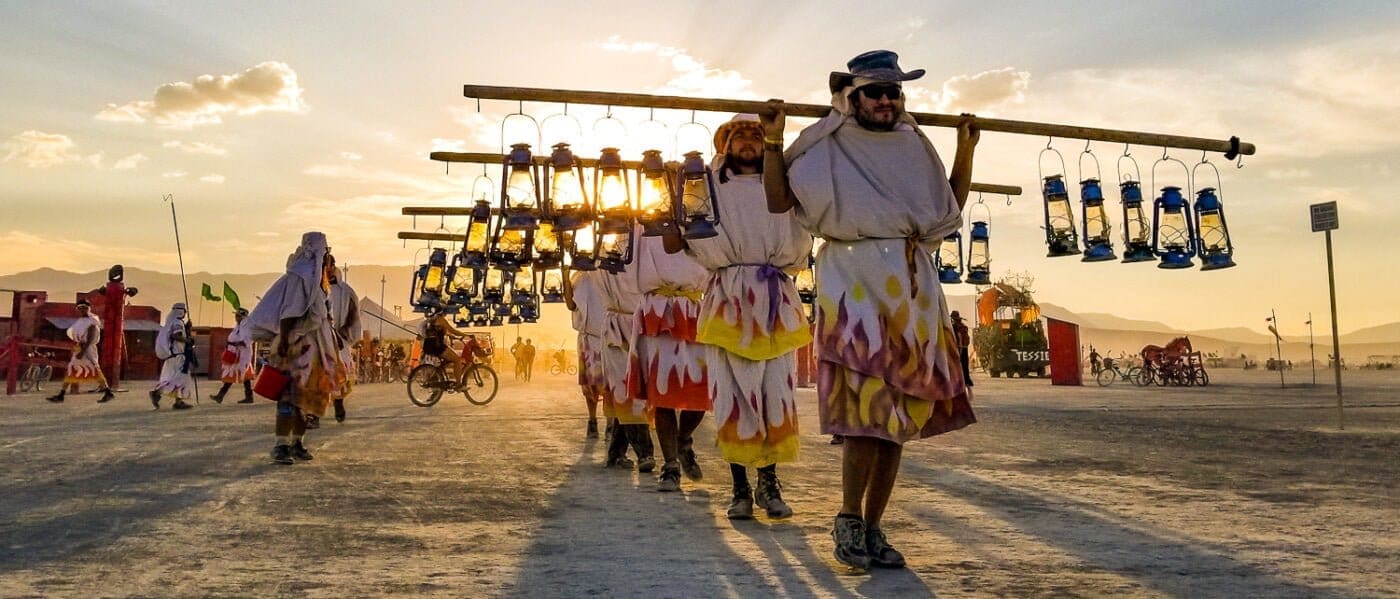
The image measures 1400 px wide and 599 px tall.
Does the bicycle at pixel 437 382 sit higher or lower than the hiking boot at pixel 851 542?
higher

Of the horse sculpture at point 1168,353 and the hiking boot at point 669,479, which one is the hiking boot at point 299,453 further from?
the horse sculpture at point 1168,353

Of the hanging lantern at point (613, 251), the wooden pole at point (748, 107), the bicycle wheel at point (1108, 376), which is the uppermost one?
the wooden pole at point (748, 107)

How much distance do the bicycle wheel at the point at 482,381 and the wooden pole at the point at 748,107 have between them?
1261 centimetres

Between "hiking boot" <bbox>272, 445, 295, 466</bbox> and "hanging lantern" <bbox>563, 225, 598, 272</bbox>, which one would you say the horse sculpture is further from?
"hiking boot" <bbox>272, 445, 295, 466</bbox>

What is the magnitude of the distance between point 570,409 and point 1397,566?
12.7 m

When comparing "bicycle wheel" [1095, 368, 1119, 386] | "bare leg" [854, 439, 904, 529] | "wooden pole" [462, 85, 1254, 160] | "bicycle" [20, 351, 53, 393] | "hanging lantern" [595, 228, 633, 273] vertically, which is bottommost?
"bicycle wheel" [1095, 368, 1119, 386]

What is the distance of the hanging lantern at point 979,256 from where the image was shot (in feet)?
28.4

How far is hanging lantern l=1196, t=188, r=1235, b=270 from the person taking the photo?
270 inches

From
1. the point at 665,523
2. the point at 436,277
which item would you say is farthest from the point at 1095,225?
the point at 436,277

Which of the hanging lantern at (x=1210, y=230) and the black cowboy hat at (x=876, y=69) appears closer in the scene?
the black cowboy hat at (x=876, y=69)

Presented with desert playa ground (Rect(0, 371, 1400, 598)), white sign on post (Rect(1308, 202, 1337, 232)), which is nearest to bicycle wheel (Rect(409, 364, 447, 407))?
desert playa ground (Rect(0, 371, 1400, 598))

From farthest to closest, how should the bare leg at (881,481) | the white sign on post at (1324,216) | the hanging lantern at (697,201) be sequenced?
the white sign on post at (1324,216), the hanging lantern at (697,201), the bare leg at (881,481)

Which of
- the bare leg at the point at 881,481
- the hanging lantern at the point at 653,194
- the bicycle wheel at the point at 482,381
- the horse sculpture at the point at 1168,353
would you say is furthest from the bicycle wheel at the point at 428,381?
the horse sculpture at the point at 1168,353

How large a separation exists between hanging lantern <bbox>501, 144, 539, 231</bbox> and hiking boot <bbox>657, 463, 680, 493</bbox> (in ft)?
5.74
